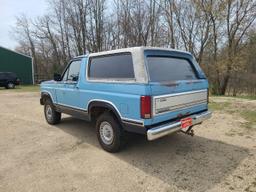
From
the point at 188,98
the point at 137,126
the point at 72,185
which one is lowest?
the point at 72,185

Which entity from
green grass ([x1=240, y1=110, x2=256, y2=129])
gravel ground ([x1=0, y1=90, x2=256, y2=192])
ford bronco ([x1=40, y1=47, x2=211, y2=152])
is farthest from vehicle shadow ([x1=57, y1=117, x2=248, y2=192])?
green grass ([x1=240, y1=110, x2=256, y2=129])

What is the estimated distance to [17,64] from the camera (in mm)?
28188

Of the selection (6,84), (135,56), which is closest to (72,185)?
(135,56)

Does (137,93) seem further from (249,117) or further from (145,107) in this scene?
(249,117)

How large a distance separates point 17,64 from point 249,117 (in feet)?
93.9

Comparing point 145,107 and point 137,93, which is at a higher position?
point 137,93

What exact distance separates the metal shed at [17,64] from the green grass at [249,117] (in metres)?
27.7

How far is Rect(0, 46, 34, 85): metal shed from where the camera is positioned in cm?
2683

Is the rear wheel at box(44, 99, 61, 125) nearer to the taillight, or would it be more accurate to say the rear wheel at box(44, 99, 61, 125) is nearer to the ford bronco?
the ford bronco

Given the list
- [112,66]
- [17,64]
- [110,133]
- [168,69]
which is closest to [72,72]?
[112,66]

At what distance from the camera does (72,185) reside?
3164 mm

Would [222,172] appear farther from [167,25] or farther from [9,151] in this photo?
[167,25]

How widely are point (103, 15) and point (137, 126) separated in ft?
84.0

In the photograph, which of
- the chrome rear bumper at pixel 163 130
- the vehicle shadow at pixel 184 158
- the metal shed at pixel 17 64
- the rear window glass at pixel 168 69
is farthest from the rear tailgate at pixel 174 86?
the metal shed at pixel 17 64
